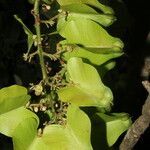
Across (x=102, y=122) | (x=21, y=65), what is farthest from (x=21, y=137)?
(x=21, y=65)

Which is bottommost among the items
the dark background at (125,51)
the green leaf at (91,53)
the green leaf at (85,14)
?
the dark background at (125,51)

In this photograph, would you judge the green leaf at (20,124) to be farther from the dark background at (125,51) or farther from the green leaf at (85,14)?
the dark background at (125,51)

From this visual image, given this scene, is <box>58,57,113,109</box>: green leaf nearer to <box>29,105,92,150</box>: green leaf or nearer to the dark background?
<box>29,105,92,150</box>: green leaf

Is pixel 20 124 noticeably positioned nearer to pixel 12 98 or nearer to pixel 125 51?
pixel 12 98

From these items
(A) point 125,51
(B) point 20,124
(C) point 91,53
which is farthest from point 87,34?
(A) point 125,51

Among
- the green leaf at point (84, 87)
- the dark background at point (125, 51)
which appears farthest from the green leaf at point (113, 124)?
the dark background at point (125, 51)

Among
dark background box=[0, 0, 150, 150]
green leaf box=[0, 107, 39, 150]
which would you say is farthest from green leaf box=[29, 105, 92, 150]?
dark background box=[0, 0, 150, 150]
